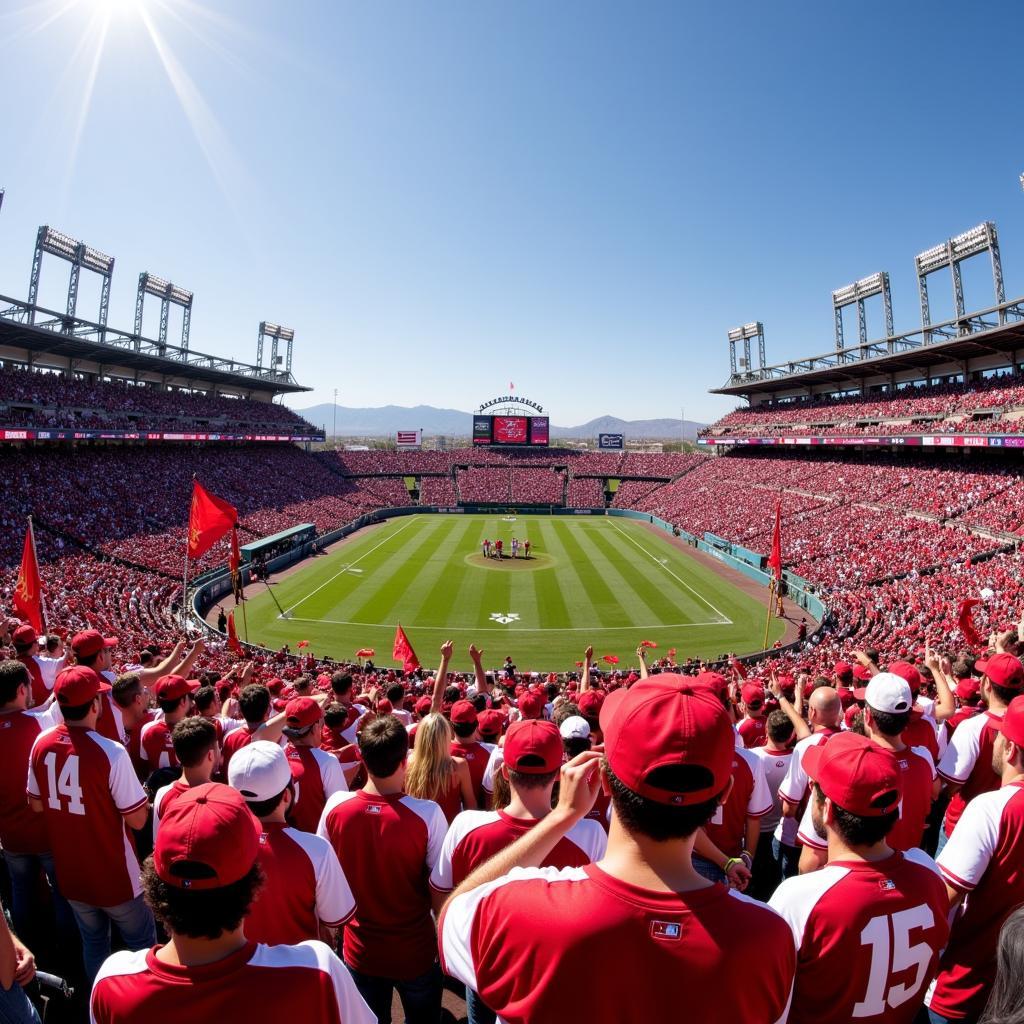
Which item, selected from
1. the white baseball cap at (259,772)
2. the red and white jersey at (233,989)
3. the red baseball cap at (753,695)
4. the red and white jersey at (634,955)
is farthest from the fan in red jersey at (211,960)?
the red baseball cap at (753,695)

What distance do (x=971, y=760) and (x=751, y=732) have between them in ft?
9.11

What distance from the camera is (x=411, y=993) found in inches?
164

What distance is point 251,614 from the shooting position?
105 feet

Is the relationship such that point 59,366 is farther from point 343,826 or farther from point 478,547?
point 343,826

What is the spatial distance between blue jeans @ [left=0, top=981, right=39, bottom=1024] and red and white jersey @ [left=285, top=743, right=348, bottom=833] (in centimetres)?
197

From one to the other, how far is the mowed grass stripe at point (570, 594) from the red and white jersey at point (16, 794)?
88.0 ft

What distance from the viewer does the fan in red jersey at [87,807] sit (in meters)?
4.67

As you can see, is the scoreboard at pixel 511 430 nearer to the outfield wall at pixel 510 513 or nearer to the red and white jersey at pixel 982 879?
the outfield wall at pixel 510 513

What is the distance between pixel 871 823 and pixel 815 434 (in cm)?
6302

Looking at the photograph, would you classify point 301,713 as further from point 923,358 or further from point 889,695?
point 923,358

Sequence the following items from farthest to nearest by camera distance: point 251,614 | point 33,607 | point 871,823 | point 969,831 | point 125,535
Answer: point 125,535
point 251,614
point 33,607
point 969,831
point 871,823

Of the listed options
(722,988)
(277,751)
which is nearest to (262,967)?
(277,751)

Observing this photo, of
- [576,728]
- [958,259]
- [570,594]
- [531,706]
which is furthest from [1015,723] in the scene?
[958,259]

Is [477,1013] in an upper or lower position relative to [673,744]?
lower
